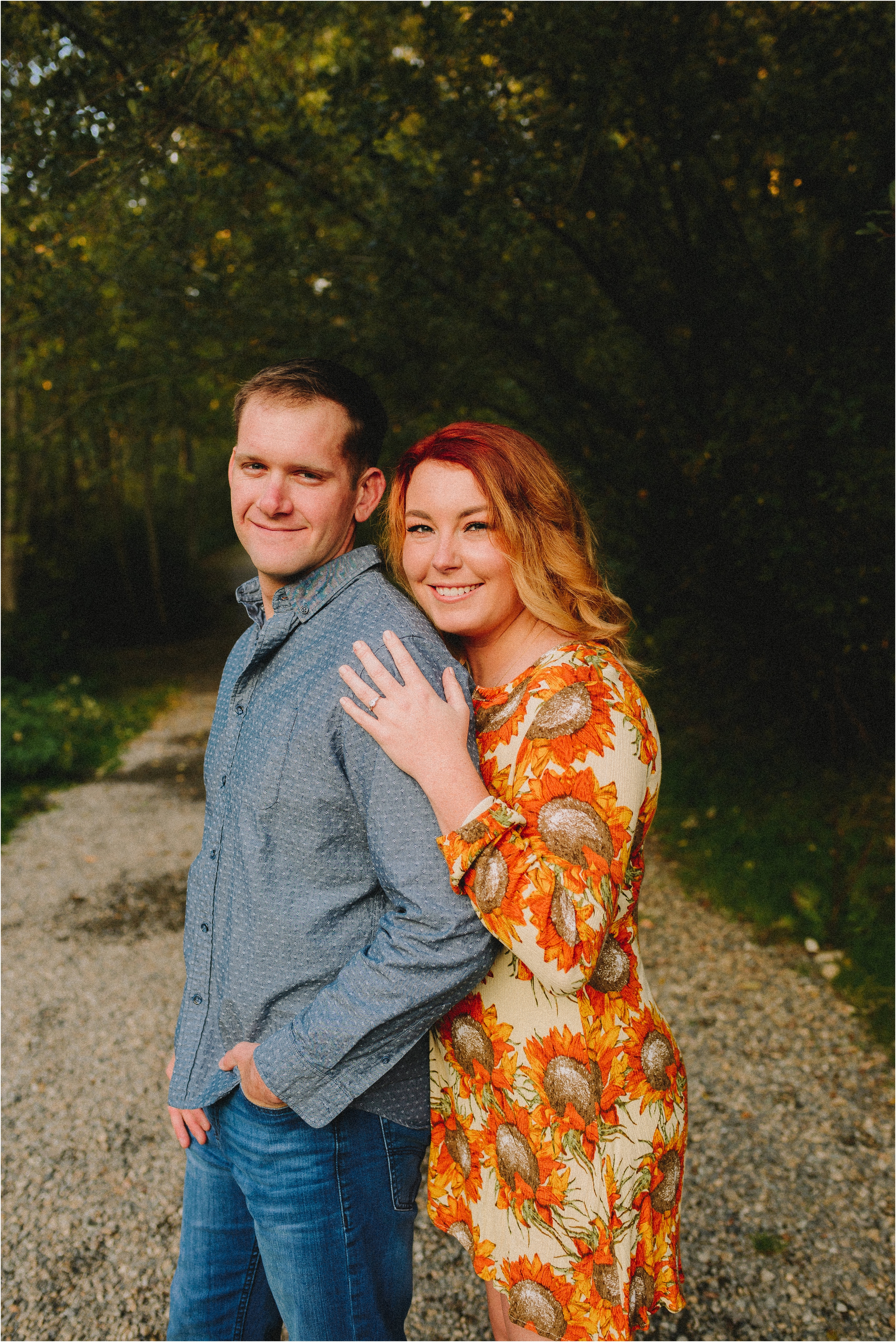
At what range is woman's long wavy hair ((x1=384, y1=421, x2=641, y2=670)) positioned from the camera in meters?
1.75

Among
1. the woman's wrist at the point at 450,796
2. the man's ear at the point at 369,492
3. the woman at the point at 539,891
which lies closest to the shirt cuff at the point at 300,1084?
the woman at the point at 539,891

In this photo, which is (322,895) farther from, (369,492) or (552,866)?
(369,492)

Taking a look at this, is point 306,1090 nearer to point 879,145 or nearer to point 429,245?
point 429,245

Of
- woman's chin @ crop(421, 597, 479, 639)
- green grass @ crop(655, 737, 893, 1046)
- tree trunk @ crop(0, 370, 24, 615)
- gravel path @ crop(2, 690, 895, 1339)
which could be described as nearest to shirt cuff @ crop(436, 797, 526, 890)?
woman's chin @ crop(421, 597, 479, 639)

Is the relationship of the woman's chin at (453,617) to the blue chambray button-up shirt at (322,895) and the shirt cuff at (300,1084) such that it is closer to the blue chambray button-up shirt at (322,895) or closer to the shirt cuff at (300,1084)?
the blue chambray button-up shirt at (322,895)

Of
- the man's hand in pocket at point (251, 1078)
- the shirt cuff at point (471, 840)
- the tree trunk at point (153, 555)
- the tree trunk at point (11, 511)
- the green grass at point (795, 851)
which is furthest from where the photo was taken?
the tree trunk at point (153, 555)

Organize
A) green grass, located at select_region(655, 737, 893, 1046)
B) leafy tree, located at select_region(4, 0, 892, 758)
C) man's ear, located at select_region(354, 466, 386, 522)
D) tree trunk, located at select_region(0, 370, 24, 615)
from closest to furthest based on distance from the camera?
man's ear, located at select_region(354, 466, 386, 522) → leafy tree, located at select_region(4, 0, 892, 758) → green grass, located at select_region(655, 737, 893, 1046) → tree trunk, located at select_region(0, 370, 24, 615)

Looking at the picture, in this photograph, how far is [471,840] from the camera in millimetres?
1391

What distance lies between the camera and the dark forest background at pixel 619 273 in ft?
13.9

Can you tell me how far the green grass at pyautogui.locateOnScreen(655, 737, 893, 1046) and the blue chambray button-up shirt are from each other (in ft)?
12.5

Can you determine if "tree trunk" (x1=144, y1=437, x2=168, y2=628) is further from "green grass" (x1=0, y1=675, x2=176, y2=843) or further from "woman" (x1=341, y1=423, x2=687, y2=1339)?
"woman" (x1=341, y1=423, x2=687, y2=1339)

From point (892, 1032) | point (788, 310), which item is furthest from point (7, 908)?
point (788, 310)

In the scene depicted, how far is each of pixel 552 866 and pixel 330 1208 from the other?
0.79 meters

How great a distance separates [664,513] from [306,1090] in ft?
15.9
